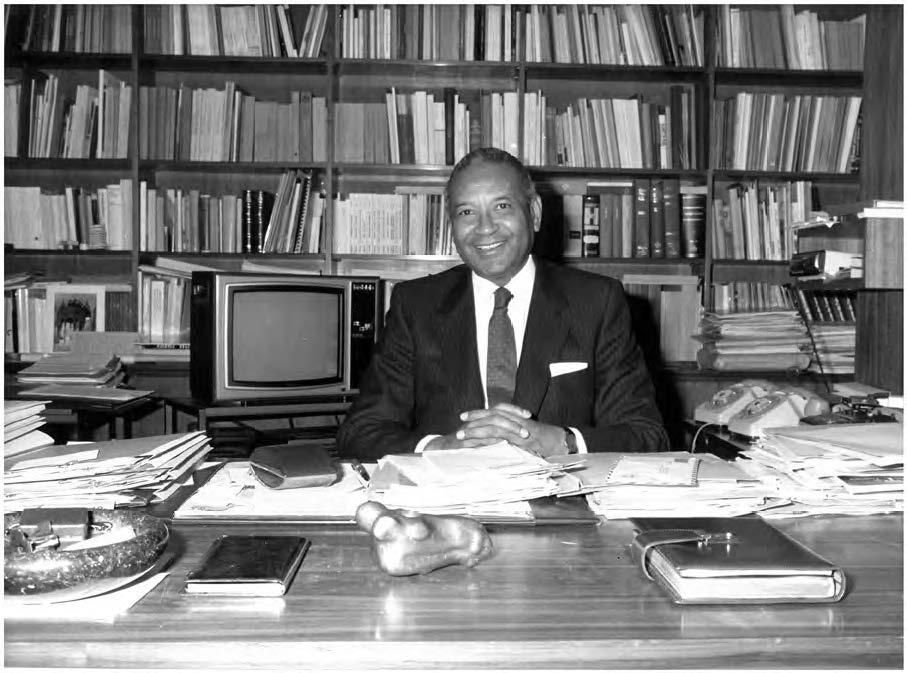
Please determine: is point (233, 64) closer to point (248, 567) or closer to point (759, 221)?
point (759, 221)

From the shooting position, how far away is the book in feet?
2.48

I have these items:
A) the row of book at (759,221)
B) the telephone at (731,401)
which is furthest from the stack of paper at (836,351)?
the telephone at (731,401)

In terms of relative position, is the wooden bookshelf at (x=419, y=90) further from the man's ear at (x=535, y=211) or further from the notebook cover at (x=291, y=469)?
the notebook cover at (x=291, y=469)

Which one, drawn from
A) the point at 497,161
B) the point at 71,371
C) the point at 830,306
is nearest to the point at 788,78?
the point at 830,306

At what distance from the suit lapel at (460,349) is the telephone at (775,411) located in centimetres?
75

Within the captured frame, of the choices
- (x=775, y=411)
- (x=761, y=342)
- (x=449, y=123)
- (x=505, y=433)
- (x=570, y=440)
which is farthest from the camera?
(x=449, y=123)

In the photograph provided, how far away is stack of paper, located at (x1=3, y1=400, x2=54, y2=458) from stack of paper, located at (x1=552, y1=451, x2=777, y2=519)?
2.62ft

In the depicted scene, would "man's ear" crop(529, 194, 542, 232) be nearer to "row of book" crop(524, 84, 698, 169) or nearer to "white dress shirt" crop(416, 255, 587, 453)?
"white dress shirt" crop(416, 255, 587, 453)

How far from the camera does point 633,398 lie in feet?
6.14

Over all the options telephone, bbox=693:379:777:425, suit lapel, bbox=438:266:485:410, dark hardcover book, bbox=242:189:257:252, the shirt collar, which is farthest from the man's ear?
dark hardcover book, bbox=242:189:257:252

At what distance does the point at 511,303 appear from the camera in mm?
1984

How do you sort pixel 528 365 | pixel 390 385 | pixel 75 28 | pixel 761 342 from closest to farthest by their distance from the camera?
pixel 528 365, pixel 390 385, pixel 761 342, pixel 75 28

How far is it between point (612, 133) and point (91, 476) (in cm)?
279

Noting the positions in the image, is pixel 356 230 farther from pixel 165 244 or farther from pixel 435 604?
pixel 435 604
